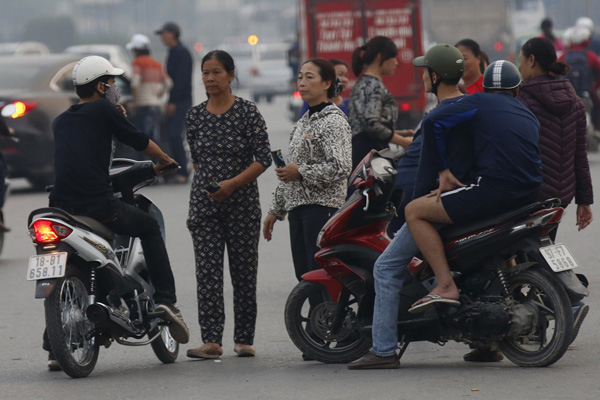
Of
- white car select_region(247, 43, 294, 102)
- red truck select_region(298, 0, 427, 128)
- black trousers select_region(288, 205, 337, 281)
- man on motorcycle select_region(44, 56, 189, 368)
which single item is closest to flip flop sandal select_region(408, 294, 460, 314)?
black trousers select_region(288, 205, 337, 281)

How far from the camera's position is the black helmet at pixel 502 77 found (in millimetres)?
7043

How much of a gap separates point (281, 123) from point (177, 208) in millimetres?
16827

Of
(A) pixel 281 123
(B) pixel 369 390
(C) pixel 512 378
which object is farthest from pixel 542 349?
(A) pixel 281 123

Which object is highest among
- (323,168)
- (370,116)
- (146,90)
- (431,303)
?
(370,116)

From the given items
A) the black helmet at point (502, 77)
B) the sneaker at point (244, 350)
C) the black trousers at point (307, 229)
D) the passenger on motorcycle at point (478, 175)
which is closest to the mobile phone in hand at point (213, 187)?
the black trousers at point (307, 229)

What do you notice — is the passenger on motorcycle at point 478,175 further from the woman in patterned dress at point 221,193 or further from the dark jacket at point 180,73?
the dark jacket at point 180,73

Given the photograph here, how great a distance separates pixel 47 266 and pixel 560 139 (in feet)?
9.65

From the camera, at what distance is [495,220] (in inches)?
269

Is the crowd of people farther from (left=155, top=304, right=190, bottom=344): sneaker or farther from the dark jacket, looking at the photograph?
the dark jacket

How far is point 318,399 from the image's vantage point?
6395mm

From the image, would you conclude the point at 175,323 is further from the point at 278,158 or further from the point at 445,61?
the point at 445,61

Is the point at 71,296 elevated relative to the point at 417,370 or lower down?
elevated

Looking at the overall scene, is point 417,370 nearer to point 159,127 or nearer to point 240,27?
point 159,127

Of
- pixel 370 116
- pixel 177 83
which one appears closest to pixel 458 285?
pixel 370 116
